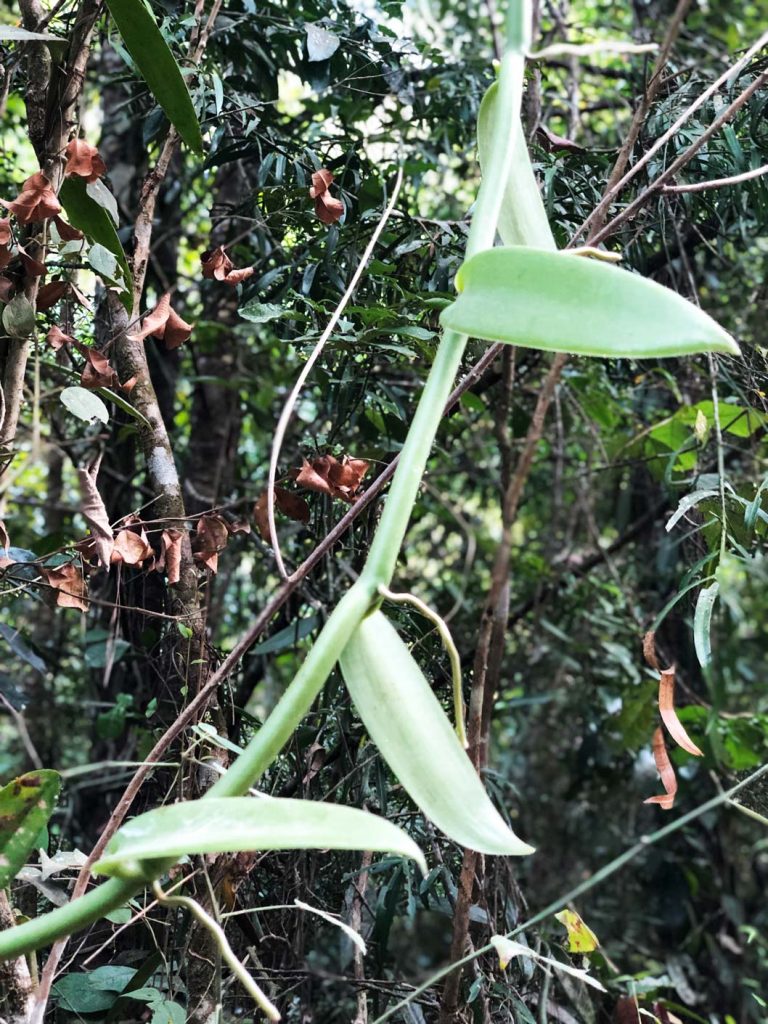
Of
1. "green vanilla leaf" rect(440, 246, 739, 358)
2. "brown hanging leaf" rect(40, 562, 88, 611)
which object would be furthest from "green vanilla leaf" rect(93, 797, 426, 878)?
"brown hanging leaf" rect(40, 562, 88, 611)

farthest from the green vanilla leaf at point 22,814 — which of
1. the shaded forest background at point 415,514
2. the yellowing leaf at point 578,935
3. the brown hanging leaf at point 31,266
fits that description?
the yellowing leaf at point 578,935

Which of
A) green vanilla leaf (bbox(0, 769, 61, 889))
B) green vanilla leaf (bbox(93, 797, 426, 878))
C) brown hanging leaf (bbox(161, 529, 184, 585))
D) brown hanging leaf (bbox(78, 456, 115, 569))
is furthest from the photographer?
brown hanging leaf (bbox(161, 529, 184, 585))

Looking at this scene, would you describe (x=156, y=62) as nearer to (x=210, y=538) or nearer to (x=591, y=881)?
(x=210, y=538)

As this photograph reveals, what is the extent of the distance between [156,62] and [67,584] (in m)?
0.33

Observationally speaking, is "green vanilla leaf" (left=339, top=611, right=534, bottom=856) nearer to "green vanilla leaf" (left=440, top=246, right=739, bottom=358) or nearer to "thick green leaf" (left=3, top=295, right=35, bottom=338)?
"green vanilla leaf" (left=440, top=246, right=739, bottom=358)

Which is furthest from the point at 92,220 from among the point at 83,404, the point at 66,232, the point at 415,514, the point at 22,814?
the point at 415,514

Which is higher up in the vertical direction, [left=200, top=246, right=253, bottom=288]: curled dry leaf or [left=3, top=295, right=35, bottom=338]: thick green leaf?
[left=200, top=246, right=253, bottom=288]: curled dry leaf

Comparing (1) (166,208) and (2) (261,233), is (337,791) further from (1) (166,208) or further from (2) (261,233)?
(1) (166,208)

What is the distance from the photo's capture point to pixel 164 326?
2.00ft

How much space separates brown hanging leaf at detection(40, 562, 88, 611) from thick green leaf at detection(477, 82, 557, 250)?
1.08 ft

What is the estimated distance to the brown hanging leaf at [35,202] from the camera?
1.71 feet

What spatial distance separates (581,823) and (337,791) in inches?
43.5

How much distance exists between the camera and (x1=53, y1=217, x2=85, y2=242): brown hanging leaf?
1.88 feet

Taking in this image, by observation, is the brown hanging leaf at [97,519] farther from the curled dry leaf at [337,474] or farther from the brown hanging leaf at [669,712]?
the brown hanging leaf at [669,712]
